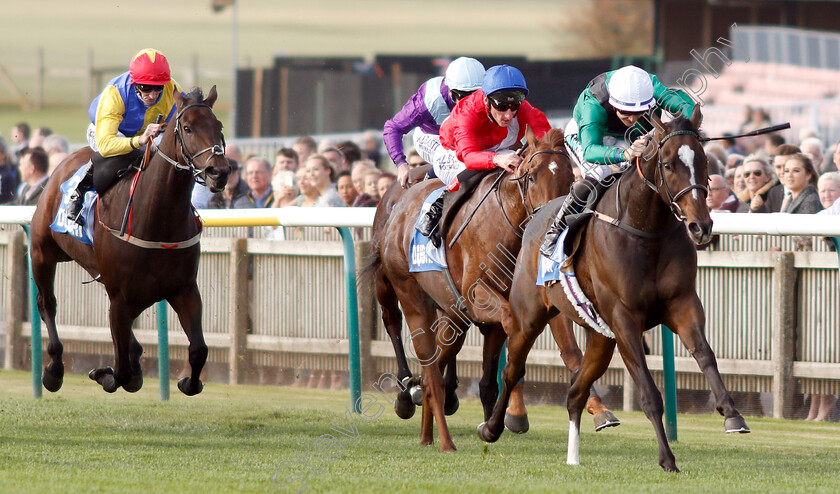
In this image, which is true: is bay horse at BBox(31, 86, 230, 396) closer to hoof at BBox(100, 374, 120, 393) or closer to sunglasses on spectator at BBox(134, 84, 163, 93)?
hoof at BBox(100, 374, 120, 393)

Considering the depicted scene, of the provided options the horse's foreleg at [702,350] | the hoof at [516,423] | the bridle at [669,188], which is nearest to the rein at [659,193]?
the bridle at [669,188]

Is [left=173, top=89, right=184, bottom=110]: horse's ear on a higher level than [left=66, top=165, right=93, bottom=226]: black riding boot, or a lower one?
higher

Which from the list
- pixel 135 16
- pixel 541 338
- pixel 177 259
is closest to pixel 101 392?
pixel 177 259

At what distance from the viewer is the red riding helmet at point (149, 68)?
22.6ft

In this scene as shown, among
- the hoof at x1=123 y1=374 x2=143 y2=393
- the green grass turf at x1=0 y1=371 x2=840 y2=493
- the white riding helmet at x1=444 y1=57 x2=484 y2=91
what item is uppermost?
the white riding helmet at x1=444 y1=57 x2=484 y2=91

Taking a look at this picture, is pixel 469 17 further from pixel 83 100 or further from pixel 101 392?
pixel 101 392

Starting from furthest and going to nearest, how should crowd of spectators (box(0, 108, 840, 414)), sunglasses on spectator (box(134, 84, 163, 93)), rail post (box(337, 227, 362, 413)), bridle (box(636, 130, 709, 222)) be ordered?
crowd of spectators (box(0, 108, 840, 414)), rail post (box(337, 227, 362, 413)), sunglasses on spectator (box(134, 84, 163, 93)), bridle (box(636, 130, 709, 222))

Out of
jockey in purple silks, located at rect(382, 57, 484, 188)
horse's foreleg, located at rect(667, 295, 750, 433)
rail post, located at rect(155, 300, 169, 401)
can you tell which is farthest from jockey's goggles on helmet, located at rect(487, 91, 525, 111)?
rail post, located at rect(155, 300, 169, 401)

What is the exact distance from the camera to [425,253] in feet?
22.4

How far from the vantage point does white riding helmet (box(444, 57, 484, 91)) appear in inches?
281

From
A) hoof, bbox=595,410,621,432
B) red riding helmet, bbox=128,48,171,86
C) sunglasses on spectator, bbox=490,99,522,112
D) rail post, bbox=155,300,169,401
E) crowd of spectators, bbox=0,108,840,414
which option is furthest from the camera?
rail post, bbox=155,300,169,401

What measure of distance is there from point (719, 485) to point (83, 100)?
160ft

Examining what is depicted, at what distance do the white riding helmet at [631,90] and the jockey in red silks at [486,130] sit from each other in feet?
2.02

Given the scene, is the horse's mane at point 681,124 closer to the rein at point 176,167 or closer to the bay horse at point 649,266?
the bay horse at point 649,266
